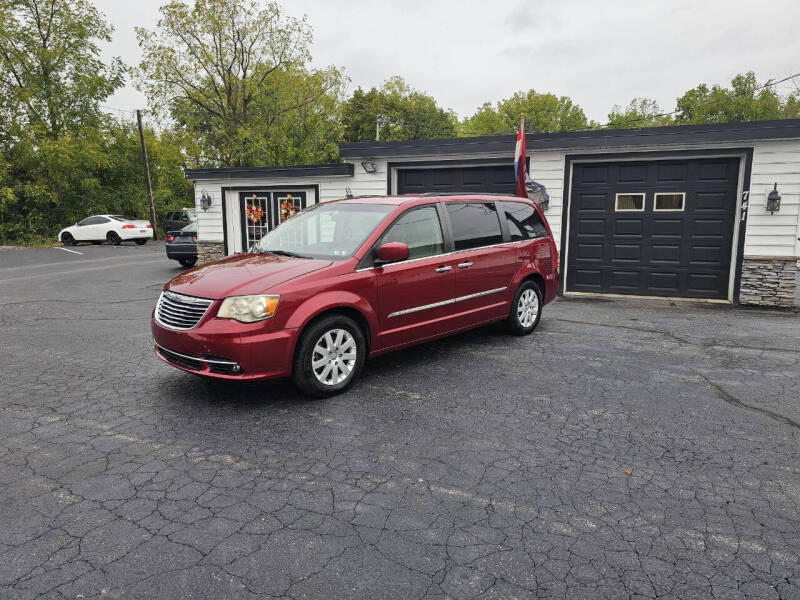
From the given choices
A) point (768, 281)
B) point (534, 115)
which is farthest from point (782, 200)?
point (534, 115)

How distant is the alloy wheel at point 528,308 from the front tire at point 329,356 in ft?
8.49

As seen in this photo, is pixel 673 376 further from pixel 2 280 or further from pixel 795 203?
pixel 2 280

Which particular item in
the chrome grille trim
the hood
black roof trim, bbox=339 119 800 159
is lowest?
the chrome grille trim

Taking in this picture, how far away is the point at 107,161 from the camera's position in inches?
1169

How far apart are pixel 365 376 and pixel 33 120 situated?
3077 centimetres

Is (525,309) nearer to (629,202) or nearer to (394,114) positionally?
(629,202)

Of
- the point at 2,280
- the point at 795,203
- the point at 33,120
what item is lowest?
the point at 2,280

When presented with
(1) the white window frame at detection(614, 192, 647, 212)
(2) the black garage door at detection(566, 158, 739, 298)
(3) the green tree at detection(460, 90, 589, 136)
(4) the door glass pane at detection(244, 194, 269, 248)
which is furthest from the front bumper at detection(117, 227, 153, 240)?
(3) the green tree at detection(460, 90, 589, 136)

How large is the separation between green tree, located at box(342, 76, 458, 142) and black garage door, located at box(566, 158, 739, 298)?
37.8 metres

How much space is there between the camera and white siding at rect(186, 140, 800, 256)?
365 inches

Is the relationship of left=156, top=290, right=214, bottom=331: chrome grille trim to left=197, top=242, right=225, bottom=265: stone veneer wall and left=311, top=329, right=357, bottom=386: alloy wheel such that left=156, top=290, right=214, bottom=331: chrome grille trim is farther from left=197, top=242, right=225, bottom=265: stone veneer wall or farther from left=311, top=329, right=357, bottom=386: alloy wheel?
left=197, top=242, right=225, bottom=265: stone veneer wall

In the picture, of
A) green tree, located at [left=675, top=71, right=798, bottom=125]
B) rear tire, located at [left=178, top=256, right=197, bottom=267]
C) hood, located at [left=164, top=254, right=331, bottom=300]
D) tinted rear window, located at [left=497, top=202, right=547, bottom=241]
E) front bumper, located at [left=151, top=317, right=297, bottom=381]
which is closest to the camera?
front bumper, located at [left=151, top=317, right=297, bottom=381]

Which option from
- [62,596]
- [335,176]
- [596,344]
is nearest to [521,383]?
[596,344]

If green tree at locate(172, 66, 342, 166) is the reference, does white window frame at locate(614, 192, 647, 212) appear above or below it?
below
